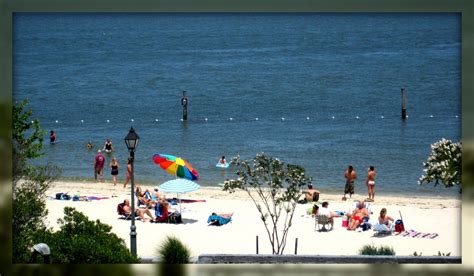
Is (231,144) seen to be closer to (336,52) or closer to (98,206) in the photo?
(98,206)

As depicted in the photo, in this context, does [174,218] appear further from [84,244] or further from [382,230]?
[84,244]

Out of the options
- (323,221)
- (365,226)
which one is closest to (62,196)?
(323,221)

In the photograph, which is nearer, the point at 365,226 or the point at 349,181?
the point at 365,226

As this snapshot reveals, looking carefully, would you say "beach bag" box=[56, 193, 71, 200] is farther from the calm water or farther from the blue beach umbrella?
the calm water

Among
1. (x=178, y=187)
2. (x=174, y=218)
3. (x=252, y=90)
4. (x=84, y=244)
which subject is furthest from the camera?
(x=252, y=90)

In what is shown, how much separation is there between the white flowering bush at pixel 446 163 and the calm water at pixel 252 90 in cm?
525

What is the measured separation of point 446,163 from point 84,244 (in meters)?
6.38

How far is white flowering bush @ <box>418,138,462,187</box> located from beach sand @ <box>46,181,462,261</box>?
2.14 meters

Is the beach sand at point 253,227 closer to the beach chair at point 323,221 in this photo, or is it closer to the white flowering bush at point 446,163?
the beach chair at point 323,221

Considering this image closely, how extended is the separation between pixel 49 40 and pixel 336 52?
27410mm

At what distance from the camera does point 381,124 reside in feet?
142

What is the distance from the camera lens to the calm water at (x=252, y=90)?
116ft

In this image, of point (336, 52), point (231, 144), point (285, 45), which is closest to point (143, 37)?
point (285, 45)

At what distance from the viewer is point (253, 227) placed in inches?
769
